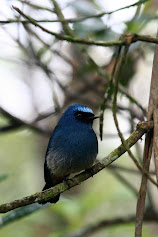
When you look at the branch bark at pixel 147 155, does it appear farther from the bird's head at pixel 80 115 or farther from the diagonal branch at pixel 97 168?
the bird's head at pixel 80 115

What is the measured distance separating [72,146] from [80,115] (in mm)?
437

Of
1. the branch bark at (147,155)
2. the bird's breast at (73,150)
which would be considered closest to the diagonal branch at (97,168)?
the branch bark at (147,155)

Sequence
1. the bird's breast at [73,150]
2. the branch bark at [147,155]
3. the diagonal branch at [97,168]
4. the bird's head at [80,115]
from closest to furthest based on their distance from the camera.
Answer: the branch bark at [147,155]
the diagonal branch at [97,168]
the bird's breast at [73,150]
the bird's head at [80,115]

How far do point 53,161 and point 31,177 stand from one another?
462 cm

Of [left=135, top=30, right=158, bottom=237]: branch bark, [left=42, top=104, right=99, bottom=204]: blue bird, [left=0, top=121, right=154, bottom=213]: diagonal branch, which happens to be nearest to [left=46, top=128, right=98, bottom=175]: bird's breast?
[left=42, top=104, right=99, bottom=204]: blue bird

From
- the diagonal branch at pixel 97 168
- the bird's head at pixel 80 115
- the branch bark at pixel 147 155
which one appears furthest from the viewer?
the bird's head at pixel 80 115

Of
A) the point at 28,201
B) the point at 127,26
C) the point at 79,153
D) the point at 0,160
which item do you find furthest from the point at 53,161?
the point at 0,160

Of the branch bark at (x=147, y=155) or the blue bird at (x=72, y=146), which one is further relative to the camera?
the blue bird at (x=72, y=146)

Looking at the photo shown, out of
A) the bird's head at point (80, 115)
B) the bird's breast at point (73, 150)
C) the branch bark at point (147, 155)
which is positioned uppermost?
the bird's head at point (80, 115)

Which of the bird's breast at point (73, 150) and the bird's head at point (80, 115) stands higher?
the bird's head at point (80, 115)

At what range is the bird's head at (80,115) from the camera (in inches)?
161

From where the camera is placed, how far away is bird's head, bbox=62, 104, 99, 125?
4090 millimetres

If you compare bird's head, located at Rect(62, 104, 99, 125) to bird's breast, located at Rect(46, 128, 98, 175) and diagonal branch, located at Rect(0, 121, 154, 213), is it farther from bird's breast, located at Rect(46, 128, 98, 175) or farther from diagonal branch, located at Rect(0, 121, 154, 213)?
diagonal branch, located at Rect(0, 121, 154, 213)

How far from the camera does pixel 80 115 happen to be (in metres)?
4.13
